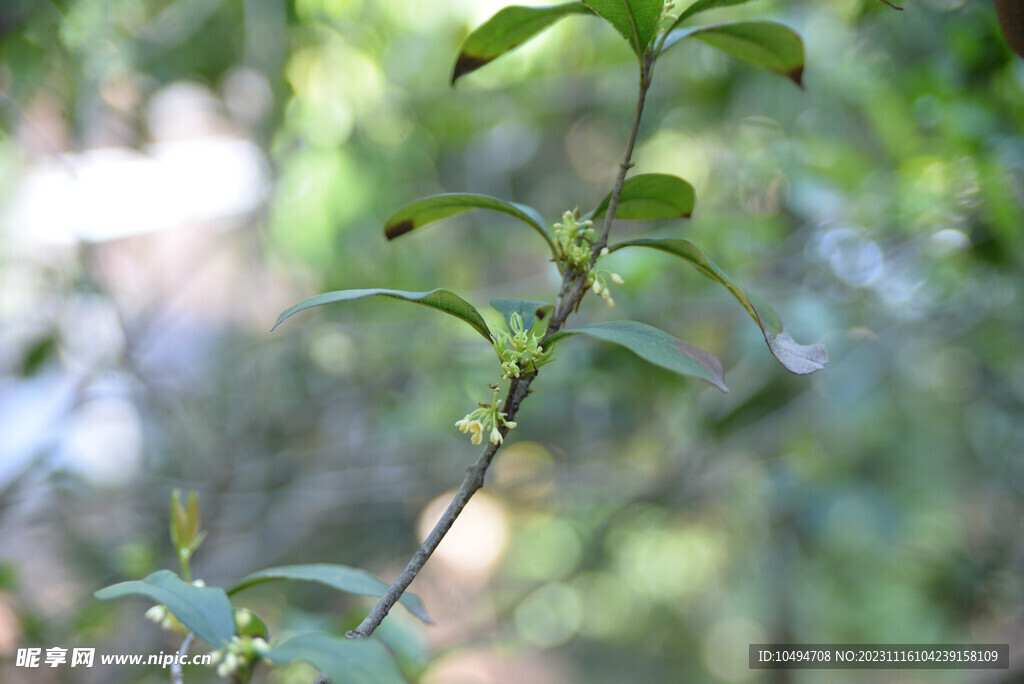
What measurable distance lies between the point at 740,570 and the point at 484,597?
0.65m

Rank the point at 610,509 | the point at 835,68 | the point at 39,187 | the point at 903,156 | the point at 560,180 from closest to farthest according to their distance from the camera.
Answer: the point at 903,156 → the point at 835,68 → the point at 39,187 → the point at 610,509 → the point at 560,180

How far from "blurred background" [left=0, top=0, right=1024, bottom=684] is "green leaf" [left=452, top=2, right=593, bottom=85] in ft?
1.85

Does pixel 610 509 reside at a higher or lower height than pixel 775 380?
lower

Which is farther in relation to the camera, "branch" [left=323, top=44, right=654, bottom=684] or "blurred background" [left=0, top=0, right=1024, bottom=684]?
"blurred background" [left=0, top=0, right=1024, bottom=684]

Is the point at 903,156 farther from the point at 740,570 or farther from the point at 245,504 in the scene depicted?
the point at 245,504

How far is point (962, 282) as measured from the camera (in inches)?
38.3

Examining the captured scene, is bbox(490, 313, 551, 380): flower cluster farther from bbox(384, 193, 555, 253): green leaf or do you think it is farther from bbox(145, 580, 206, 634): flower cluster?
bbox(145, 580, 206, 634): flower cluster

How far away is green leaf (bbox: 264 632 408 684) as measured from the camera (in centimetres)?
21

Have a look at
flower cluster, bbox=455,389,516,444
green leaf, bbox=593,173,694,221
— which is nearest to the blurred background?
green leaf, bbox=593,173,694,221

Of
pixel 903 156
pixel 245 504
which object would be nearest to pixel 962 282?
pixel 903 156

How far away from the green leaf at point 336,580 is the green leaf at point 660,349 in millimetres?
172

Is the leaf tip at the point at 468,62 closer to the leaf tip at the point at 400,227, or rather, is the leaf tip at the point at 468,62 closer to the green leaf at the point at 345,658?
the leaf tip at the point at 400,227

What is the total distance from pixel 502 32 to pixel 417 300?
0.58 ft

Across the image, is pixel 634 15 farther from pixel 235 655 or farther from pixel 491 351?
pixel 491 351
